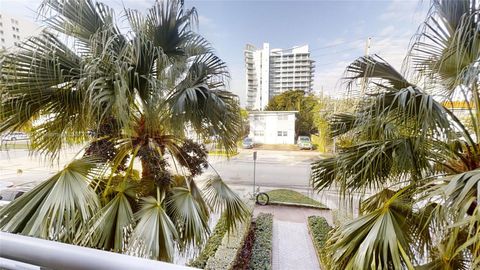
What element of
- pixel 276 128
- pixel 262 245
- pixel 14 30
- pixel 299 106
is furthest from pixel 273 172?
pixel 14 30

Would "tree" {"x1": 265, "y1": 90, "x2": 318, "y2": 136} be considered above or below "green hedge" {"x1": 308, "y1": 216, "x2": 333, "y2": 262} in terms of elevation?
above

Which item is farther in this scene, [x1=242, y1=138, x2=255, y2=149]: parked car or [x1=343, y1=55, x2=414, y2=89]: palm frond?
[x1=242, y1=138, x2=255, y2=149]: parked car

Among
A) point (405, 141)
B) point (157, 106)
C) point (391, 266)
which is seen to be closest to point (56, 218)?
point (157, 106)

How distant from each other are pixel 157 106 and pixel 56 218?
0.81 meters

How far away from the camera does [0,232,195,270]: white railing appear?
0.39m

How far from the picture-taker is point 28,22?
1435 millimetres

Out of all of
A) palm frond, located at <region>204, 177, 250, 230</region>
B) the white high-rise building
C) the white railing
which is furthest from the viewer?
the white high-rise building

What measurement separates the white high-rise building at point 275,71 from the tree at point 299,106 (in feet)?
0.78

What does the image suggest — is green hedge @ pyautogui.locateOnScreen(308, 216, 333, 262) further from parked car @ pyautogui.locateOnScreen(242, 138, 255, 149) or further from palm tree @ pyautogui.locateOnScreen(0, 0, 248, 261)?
palm tree @ pyautogui.locateOnScreen(0, 0, 248, 261)

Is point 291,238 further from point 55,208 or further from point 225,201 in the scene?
point 55,208

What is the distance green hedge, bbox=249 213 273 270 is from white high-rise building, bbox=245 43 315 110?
6.26 feet

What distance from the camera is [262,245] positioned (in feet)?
10.9

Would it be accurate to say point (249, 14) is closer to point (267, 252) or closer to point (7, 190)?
point (267, 252)

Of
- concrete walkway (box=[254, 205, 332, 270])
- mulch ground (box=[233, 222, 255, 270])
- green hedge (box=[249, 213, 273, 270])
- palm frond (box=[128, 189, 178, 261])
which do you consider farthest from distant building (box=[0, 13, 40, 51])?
concrete walkway (box=[254, 205, 332, 270])
